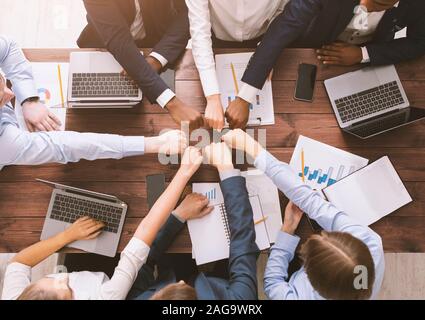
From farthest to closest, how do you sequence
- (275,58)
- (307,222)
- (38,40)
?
(38,40)
(275,58)
(307,222)

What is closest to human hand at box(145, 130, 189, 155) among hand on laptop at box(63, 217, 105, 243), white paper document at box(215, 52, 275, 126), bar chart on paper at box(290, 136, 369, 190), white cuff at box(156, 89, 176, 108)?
white cuff at box(156, 89, 176, 108)

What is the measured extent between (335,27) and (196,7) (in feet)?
2.02

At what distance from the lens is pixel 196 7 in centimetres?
168

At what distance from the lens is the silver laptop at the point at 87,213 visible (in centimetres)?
152

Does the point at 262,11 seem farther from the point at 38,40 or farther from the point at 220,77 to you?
the point at 38,40

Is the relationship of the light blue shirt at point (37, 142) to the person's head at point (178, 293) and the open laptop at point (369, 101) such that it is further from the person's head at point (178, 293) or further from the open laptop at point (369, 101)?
the open laptop at point (369, 101)

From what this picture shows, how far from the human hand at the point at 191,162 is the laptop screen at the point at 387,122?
623 mm

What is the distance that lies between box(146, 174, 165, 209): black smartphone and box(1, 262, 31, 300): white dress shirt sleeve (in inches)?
21.2

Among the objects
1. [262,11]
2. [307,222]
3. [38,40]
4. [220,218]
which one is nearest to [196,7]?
[262,11]


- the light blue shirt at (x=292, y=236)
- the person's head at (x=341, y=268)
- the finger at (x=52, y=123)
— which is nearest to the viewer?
the person's head at (x=341, y=268)

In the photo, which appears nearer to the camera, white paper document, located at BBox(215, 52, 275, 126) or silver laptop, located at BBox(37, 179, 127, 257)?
A: silver laptop, located at BBox(37, 179, 127, 257)

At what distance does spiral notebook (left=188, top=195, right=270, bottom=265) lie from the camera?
152 centimetres

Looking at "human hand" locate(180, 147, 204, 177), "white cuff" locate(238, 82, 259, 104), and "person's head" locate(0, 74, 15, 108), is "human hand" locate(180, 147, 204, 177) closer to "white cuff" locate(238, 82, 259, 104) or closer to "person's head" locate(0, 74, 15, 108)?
"white cuff" locate(238, 82, 259, 104)

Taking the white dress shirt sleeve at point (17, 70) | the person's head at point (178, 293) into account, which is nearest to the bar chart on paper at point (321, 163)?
the person's head at point (178, 293)
